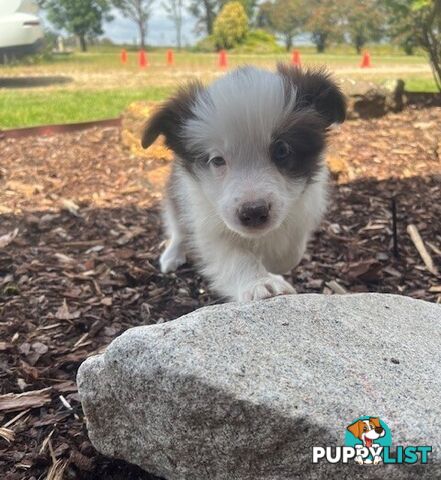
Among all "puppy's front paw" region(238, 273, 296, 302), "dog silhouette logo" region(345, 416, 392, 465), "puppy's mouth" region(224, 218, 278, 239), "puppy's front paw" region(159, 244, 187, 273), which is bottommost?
"puppy's front paw" region(159, 244, 187, 273)

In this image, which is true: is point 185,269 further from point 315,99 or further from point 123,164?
point 123,164

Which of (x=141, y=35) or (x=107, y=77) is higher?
(x=141, y=35)

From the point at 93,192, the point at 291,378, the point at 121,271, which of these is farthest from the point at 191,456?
the point at 93,192

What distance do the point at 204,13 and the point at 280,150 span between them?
284cm

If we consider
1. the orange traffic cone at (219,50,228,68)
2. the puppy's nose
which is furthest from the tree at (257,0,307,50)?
the puppy's nose

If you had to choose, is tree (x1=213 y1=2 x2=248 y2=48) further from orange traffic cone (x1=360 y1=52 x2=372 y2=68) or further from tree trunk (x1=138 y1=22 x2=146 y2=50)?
orange traffic cone (x1=360 y1=52 x2=372 y2=68)

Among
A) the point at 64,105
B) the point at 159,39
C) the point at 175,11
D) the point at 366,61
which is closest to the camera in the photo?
the point at 175,11

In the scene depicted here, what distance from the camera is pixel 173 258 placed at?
404 centimetres

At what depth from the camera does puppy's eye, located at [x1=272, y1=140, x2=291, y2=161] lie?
8.62ft

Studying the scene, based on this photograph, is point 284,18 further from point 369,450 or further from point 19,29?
point 369,450

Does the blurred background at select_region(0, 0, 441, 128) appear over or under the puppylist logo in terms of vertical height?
over

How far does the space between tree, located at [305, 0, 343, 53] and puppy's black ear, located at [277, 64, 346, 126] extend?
2212mm

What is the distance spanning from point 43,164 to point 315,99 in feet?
11.6

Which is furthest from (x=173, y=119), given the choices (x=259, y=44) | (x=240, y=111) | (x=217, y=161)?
(x=259, y=44)
